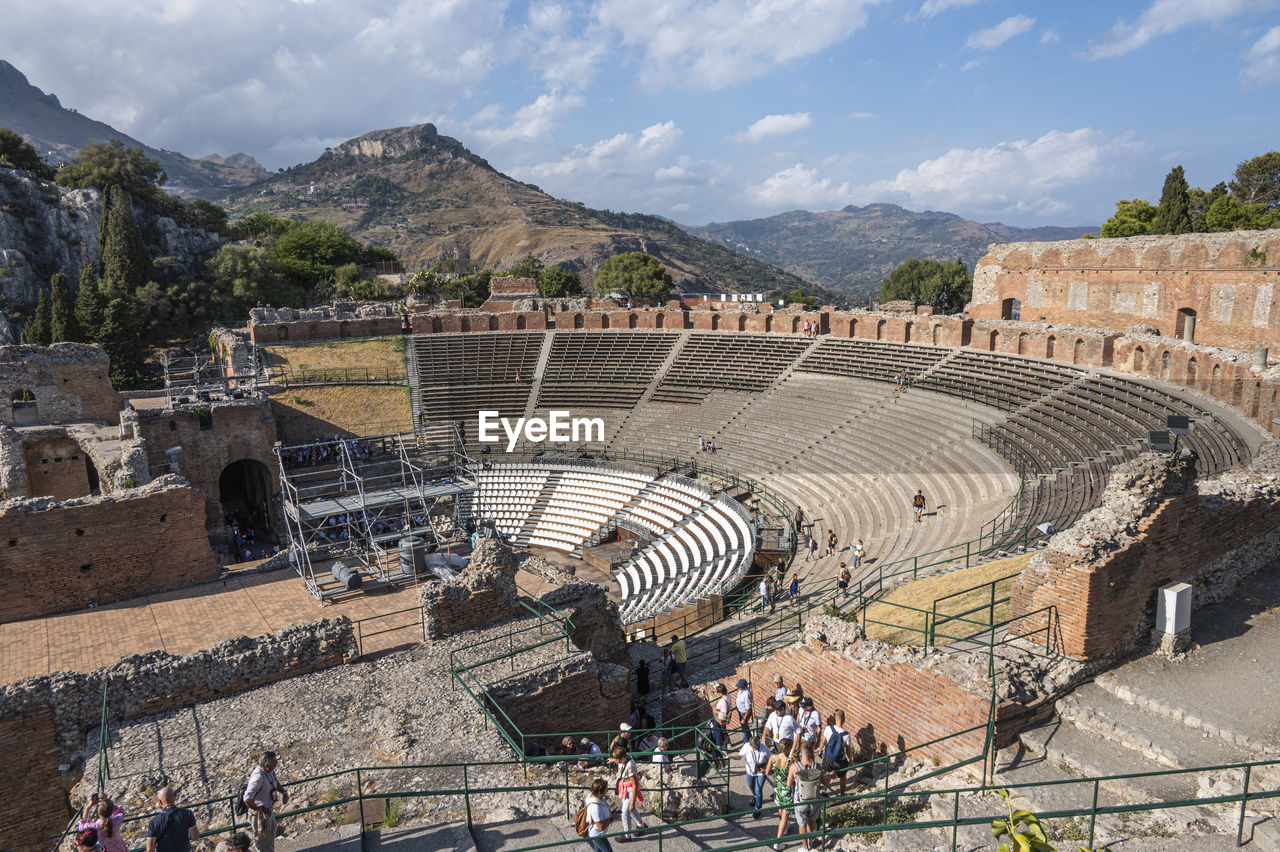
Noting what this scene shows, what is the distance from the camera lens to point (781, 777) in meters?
7.74

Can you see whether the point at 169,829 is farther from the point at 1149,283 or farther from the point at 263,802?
the point at 1149,283

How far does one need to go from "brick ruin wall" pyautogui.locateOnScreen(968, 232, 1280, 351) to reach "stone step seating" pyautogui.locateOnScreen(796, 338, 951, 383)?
29.8 feet

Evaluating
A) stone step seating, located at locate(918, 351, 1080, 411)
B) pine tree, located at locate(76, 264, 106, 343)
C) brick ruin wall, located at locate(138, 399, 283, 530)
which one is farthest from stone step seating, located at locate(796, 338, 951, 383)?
pine tree, located at locate(76, 264, 106, 343)

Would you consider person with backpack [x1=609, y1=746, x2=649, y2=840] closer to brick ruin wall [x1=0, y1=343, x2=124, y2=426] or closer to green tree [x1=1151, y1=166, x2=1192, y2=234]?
brick ruin wall [x1=0, y1=343, x2=124, y2=426]

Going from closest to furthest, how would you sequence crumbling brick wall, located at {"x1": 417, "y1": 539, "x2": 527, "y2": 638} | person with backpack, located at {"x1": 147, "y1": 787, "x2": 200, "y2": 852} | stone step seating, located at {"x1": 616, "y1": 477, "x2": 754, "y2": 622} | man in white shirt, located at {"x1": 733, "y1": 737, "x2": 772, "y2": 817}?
1. person with backpack, located at {"x1": 147, "y1": 787, "x2": 200, "y2": 852}
2. man in white shirt, located at {"x1": 733, "y1": 737, "x2": 772, "y2": 817}
3. crumbling brick wall, located at {"x1": 417, "y1": 539, "x2": 527, "y2": 638}
4. stone step seating, located at {"x1": 616, "y1": 477, "x2": 754, "y2": 622}

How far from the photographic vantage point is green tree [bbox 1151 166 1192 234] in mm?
38281

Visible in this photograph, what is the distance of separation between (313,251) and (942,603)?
6620 centimetres

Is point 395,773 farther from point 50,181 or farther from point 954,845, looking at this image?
point 50,181

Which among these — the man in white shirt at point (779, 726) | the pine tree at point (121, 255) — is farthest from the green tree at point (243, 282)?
the man in white shirt at point (779, 726)

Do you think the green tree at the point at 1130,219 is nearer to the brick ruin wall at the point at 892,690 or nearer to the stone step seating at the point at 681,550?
the stone step seating at the point at 681,550

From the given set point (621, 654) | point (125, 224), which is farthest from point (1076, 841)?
point (125, 224)

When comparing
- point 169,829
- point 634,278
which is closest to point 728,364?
point 169,829

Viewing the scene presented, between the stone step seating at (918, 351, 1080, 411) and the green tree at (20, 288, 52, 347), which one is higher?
the green tree at (20, 288, 52, 347)

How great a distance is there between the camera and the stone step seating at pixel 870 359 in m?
29.2
